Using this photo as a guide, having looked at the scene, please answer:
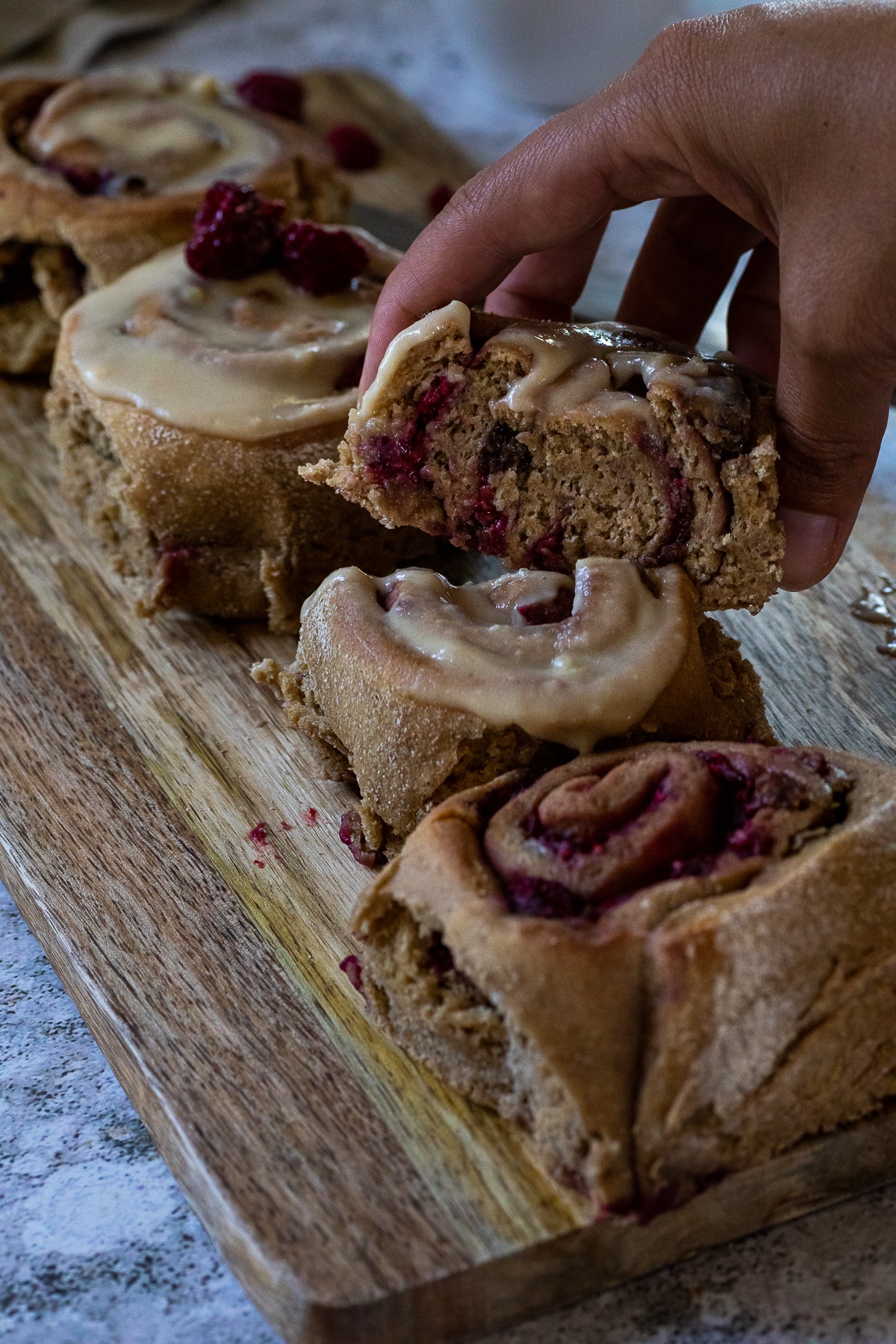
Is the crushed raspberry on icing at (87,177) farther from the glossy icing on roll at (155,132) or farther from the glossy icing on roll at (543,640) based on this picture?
the glossy icing on roll at (543,640)

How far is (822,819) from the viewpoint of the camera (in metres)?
2.50

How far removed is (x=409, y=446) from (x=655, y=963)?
4.29 ft

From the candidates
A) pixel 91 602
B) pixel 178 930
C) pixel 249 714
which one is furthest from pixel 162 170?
pixel 178 930

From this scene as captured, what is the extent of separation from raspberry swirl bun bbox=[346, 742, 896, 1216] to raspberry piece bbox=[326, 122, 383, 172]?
3.84m

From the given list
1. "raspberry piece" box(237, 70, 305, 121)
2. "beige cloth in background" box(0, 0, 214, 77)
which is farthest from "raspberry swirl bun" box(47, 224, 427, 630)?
"beige cloth in background" box(0, 0, 214, 77)

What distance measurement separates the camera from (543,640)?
284cm

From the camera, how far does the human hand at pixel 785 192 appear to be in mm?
2428

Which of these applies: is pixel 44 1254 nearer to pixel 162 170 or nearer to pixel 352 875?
pixel 352 875

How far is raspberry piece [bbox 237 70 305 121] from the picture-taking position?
529 centimetres

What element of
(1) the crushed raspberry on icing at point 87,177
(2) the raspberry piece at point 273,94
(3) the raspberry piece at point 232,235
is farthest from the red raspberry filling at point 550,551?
(2) the raspberry piece at point 273,94

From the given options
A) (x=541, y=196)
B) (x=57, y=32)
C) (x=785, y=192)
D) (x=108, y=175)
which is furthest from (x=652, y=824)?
(x=57, y=32)

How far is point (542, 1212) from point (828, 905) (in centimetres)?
67

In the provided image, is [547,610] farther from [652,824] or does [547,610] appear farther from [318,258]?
[318,258]

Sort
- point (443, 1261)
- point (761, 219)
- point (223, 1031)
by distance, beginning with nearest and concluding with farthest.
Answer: point (443, 1261), point (223, 1031), point (761, 219)
